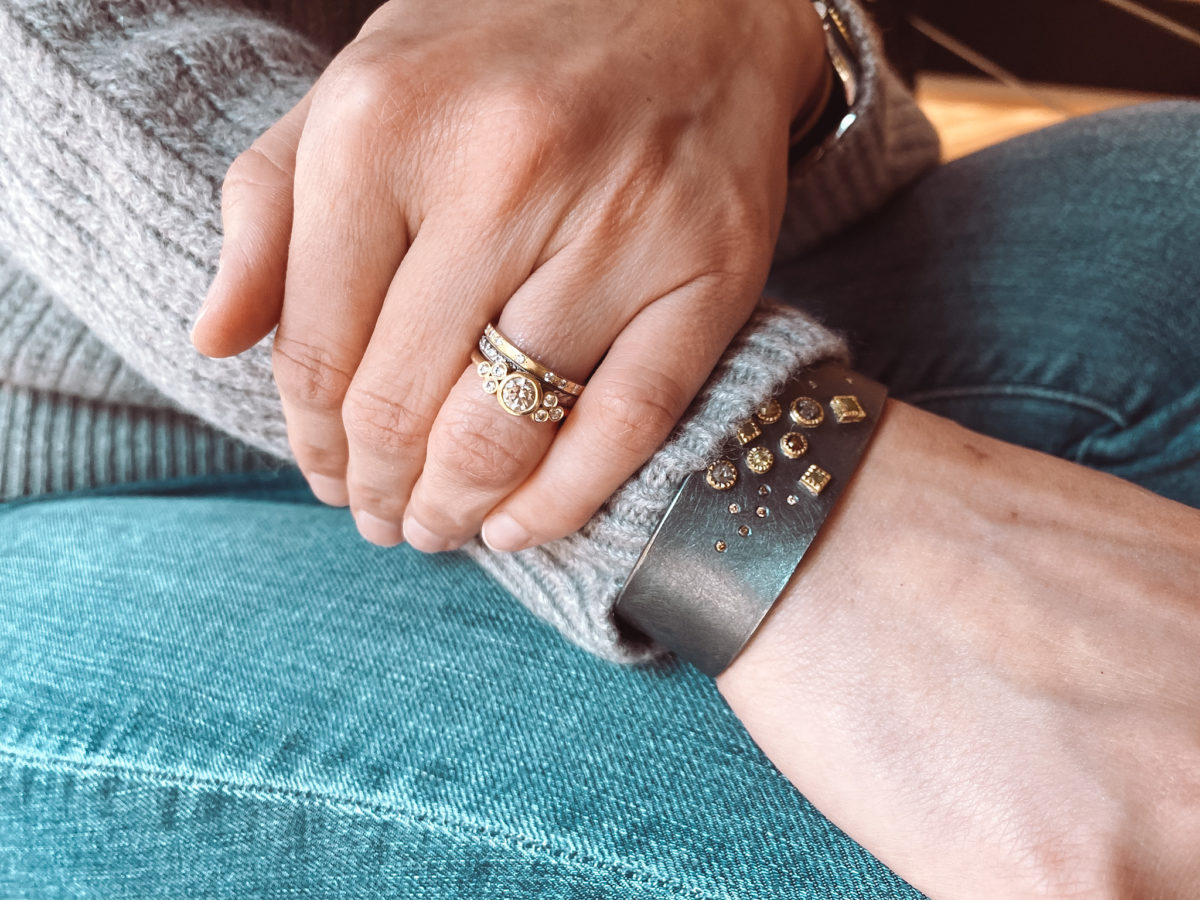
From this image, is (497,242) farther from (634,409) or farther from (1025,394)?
(1025,394)

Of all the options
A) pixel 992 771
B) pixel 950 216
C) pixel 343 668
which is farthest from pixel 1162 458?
pixel 343 668

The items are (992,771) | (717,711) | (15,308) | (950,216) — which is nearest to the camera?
(992,771)

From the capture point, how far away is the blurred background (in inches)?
77.5

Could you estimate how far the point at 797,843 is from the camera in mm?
484

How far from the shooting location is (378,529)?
0.61 m

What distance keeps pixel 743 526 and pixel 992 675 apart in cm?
16

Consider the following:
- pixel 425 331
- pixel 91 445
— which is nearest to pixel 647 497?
pixel 425 331

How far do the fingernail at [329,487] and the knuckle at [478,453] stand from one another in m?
0.15

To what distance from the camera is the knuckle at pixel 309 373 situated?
0.51 meters

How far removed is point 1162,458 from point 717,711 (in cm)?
50

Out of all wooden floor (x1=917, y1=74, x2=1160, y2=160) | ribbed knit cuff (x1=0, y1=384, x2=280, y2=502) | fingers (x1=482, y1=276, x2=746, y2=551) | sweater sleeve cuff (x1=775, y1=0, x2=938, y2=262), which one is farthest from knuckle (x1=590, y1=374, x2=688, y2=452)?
wooden floor (x1=917, y1=74, x2=1160, y2=160)

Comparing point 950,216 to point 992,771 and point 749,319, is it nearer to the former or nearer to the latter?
point 749,319

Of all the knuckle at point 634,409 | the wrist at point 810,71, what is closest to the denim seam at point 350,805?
the knuckle at point 634,409

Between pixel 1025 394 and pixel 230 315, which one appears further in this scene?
pixel 1025 394
